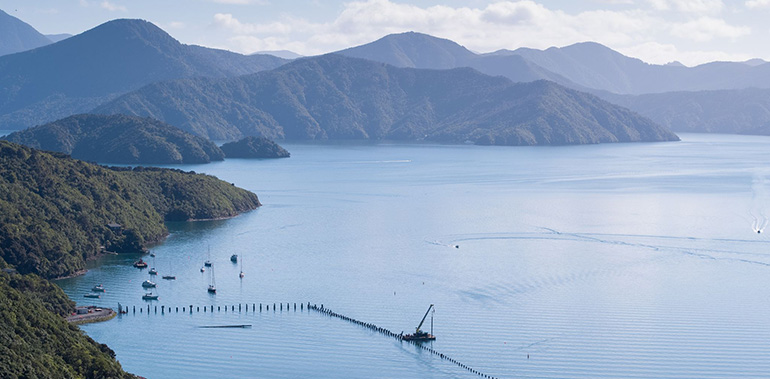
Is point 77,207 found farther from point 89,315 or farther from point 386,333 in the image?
point 386,333

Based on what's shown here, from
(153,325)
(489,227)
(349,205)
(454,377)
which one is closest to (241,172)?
(349,205)

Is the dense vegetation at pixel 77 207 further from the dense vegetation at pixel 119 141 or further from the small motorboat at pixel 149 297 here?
the dense vegetation at pixel 119 141

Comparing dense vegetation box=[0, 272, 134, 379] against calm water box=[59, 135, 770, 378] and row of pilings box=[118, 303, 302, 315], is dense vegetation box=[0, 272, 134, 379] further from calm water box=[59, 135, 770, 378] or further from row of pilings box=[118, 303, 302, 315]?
row of pilings box=[118, 303, 302, 315]

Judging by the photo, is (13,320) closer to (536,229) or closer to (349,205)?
(536,229)

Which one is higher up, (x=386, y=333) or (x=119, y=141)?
(x=119, y=141)

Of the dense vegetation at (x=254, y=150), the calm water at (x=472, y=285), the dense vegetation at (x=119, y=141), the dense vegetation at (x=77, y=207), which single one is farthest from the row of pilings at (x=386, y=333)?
the dense vegetation at (x=254, y=150)

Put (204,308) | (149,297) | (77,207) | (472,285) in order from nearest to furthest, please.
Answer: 1. (204,308)
2. (149,297)
3. (472,285)
4. (77,207)

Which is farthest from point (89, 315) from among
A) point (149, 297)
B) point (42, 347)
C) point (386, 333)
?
point (386, 333)
